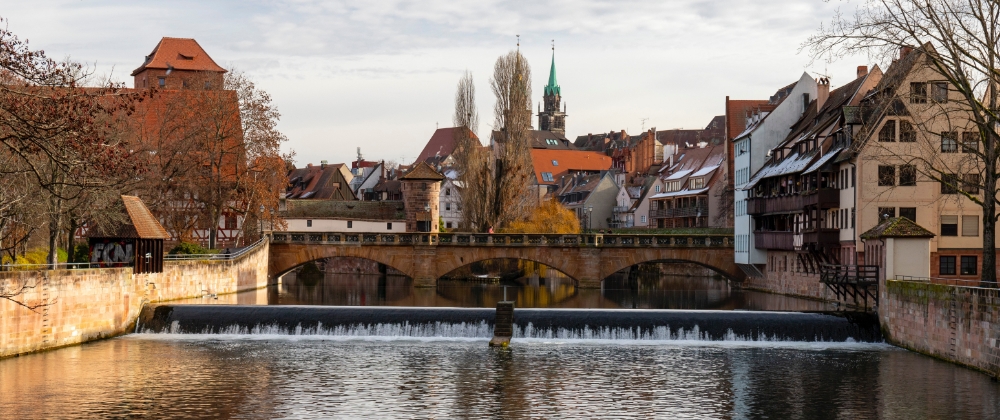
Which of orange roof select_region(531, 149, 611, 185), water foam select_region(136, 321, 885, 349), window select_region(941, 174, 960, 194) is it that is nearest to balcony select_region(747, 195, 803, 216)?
window select_region(941, 174, 960, 194)

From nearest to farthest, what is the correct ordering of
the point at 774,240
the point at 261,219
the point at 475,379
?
1. the point at 475,379
2. the point at 774,240
3. the point at 261,219

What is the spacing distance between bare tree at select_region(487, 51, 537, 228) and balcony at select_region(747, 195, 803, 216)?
1914 centimetres

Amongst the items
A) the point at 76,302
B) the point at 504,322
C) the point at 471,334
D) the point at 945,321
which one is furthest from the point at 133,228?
the point at 945,321

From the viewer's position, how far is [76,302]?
131 feet

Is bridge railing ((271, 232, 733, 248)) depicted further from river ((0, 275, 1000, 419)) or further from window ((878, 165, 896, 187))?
river ((0, 275, 1000, 419))

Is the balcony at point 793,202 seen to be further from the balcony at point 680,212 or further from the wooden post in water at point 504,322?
the balcony at point 680,212

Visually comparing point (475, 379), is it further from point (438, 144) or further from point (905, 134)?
point (438, 144)

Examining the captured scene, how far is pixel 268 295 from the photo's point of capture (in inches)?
2584

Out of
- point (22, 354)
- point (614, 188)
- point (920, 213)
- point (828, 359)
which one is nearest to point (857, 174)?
point (920, 213)

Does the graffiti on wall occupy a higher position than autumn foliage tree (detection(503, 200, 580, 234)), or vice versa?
autumn foliage tree (detection(503, 200, 580, 234))

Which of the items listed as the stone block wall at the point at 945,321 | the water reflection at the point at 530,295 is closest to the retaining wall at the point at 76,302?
the water reflection at the point at 530,295

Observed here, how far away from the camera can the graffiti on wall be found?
47812mm

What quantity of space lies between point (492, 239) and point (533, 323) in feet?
104

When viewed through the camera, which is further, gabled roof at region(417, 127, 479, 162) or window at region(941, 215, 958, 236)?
gabled roof at region(417, 127, 479, 162)
